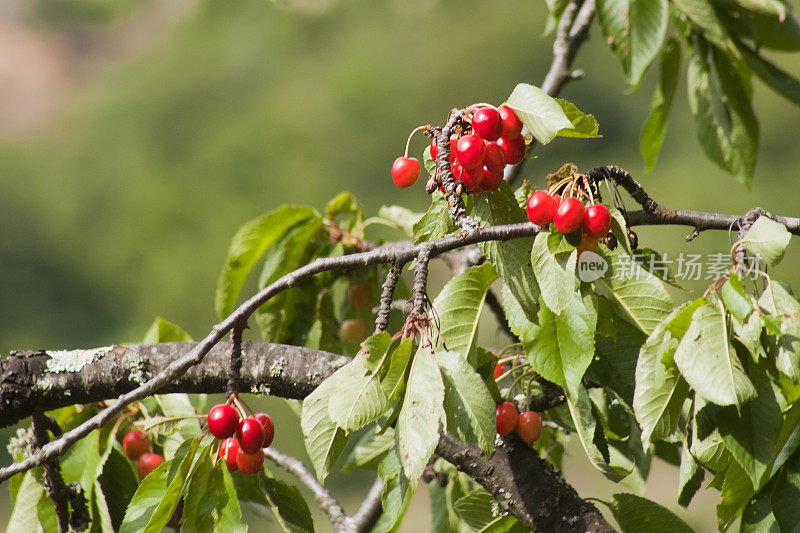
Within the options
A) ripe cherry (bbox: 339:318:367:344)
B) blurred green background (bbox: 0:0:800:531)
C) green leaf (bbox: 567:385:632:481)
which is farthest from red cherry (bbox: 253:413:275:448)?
blurred green background (bbox: 0:0:800:531)

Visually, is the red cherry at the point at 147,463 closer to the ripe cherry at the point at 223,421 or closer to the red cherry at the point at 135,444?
the red cherry at the point at 135,444

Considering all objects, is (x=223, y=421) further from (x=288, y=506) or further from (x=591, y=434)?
(x=591, y=434)

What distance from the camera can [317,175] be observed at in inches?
247

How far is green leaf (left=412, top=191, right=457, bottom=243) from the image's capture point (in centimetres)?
52

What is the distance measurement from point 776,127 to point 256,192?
4079 millimetres

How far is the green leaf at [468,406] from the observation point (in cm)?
40

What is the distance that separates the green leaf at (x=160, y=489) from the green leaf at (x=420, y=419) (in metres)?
0.17

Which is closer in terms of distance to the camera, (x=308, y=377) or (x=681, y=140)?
(x=308, y=377)

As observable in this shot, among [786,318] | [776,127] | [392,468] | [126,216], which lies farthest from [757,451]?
[126,216]

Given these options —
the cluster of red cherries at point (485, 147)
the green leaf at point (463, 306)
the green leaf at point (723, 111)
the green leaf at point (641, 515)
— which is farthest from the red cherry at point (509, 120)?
the green leaf at point (723, 111)

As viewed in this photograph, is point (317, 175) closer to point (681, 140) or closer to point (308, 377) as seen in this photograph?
point (681, 140)

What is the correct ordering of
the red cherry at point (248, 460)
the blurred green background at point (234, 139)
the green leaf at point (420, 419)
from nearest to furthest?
1. the green leaf at point (420, 419)
2. the red cherry at point (248, 460)
3. the blurred green background at point (234, 139)

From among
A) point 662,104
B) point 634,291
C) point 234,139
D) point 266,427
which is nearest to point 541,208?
point 634,291

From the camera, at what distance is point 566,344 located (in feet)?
1.59
